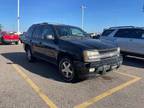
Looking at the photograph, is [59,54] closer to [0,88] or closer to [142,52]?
[0,88]

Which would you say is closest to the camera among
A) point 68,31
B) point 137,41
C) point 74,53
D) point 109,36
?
point 74,53

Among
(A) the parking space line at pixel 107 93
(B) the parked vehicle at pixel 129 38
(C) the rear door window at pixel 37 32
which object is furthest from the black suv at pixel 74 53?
(B) the parked vehicle at pixel 129 38

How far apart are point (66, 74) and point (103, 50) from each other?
1.36 metres

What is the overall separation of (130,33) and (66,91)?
6.40 meters

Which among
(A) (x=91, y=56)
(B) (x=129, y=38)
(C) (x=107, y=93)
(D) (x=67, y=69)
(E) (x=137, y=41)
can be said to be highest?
(B) (x=129, y=38)

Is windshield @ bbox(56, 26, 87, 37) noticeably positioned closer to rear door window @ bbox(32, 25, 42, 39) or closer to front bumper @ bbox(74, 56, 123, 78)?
rear door window @ bbox(32, 25, 42, 39)

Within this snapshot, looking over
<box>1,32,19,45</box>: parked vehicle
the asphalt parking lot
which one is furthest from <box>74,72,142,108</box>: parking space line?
<box>1,32,19,45</box>: parked vehicle

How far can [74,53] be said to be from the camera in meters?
6.23

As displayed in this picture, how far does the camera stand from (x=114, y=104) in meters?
4.74

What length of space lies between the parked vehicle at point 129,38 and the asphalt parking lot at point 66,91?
110 inches

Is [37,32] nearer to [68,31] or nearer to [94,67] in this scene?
[68,31]

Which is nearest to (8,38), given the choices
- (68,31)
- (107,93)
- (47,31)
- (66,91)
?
(47,31)

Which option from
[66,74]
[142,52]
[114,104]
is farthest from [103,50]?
[142,52]

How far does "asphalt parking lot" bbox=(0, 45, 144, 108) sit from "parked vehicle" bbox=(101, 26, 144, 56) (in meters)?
2.79
